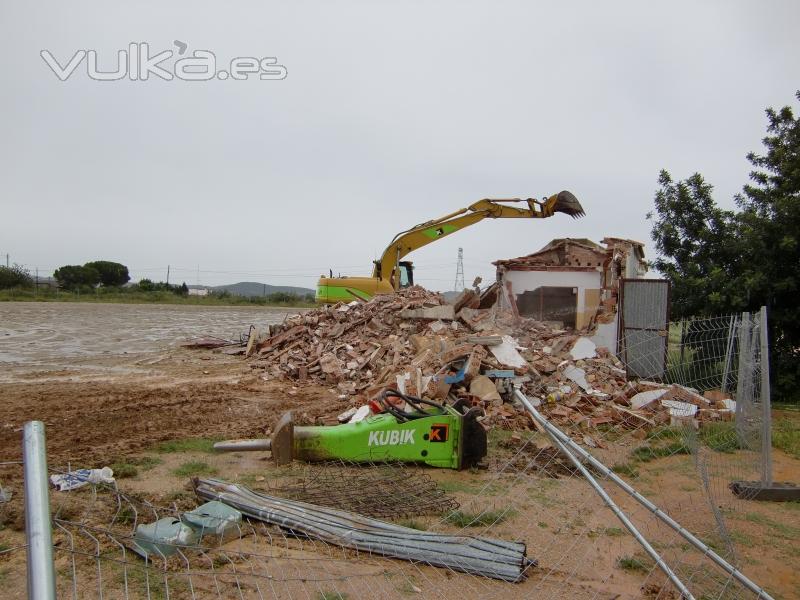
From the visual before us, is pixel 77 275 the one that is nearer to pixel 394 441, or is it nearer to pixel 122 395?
pixel 122 395

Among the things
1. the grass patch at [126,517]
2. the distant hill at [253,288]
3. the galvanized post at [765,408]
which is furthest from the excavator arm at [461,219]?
the distant hill at [253,288]

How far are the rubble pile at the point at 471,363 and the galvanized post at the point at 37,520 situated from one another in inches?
278

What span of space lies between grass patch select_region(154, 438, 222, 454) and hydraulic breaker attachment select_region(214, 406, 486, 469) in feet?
3.69

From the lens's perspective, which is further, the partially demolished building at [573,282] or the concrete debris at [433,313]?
the concrete debris at [433,313]

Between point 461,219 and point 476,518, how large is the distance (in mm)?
12513

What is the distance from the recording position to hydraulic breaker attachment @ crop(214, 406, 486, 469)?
19.7 feet

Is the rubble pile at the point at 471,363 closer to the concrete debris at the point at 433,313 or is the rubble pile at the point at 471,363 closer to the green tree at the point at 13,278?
the concrete debris at the point at 433,313

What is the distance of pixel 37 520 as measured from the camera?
1.49 metres

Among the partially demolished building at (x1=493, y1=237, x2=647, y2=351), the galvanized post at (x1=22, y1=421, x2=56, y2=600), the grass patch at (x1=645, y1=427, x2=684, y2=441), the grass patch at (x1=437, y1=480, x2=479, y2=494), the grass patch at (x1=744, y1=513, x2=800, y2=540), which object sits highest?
the partially demolished building at (x1=493, y1=237, x2=647, y2=351)

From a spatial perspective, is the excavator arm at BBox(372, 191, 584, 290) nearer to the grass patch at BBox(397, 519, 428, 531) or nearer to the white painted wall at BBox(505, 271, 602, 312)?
the white painted wall at BBox(505, 271, 602, 312)

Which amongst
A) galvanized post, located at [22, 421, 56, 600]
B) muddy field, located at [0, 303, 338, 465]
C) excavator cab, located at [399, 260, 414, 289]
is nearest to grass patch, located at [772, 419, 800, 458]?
muddy field, located at [0, 303, 338, 465]

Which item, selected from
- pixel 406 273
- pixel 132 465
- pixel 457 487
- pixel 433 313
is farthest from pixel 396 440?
pixel 406 273

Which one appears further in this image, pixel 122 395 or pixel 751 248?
pixel 751 248

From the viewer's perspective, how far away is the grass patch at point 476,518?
4.73m
